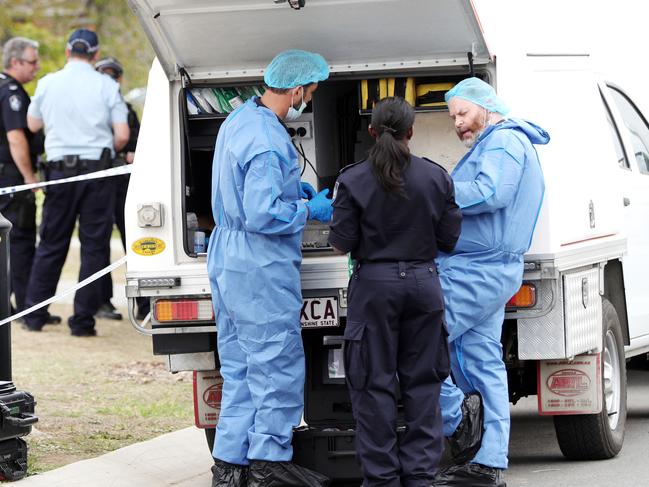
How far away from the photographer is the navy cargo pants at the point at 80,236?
1108cm

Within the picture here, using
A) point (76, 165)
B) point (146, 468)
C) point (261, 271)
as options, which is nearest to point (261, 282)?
point (261, 271)

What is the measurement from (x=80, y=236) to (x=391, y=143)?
591 cm

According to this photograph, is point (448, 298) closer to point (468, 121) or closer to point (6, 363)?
point (468, 121)

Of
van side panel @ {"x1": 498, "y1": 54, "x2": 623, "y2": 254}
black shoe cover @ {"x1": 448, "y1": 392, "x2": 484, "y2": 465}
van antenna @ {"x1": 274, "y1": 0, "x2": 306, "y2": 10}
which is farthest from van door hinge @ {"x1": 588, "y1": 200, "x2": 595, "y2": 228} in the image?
van antenna @ {"x1": 274, "y1": 0, "x2": 306, "y2": 10}

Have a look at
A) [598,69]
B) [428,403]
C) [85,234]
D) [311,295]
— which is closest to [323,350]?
[311,295]

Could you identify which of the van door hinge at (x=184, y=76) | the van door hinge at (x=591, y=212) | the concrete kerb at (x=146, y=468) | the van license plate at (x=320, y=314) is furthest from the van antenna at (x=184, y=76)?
the van door hinge at (x=591, y=212)

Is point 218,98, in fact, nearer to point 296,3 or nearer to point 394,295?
point 296,3

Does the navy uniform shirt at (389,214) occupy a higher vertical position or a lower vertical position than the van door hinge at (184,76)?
lower

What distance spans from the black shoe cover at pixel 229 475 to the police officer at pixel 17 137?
210 inches

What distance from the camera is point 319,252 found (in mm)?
6691

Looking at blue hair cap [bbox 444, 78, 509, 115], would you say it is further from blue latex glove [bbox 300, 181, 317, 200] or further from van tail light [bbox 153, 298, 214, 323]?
van tail light [bbox 153, 298, 214, 323]

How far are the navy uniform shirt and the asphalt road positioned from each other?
156cm

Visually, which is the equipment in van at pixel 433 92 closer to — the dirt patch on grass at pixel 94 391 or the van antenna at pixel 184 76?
the van antenna at pixel 184 76

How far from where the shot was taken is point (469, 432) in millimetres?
6207
